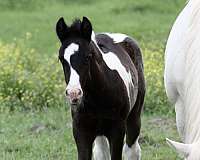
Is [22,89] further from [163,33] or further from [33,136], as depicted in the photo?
[163,33]

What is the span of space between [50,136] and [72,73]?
279cm

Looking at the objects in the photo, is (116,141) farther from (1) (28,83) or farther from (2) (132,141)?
(1) (28,83)

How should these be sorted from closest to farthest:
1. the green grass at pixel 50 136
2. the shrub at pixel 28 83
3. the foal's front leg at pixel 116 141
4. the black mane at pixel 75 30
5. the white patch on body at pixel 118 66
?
the black mane at pixel 75 30, the foal's front leg at pixel 116 141, the white patch on body at pixel 118 66, the green grass at pixel 50 136, the shrub at pixel 28 83

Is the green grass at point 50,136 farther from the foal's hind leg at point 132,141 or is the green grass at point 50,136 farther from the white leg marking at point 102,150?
the white leg marking at point 102,150

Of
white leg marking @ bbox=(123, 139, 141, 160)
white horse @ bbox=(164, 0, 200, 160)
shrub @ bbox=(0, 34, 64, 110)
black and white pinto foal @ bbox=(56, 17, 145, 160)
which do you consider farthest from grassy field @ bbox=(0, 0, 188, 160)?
white horse @ bbox=(164, 0, 200, 160)

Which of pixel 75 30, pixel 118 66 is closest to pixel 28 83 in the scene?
pixel 118 66

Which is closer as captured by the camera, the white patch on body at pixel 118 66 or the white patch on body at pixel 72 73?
the white patch on body at pixel 72 73

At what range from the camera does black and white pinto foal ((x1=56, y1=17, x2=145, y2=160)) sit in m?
5.44

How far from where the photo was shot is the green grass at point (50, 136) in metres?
7.33

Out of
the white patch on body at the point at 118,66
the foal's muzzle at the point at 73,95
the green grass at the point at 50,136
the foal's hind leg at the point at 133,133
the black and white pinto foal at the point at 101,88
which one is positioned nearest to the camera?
the foal's muzzle at the point at 73,95

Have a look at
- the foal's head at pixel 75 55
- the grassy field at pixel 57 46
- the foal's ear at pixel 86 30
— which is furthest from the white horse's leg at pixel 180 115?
the grassy field at pixel 57 46

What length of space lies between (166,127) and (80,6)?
9441 mm

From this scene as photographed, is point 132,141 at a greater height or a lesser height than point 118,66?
lesser

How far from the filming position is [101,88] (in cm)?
590
